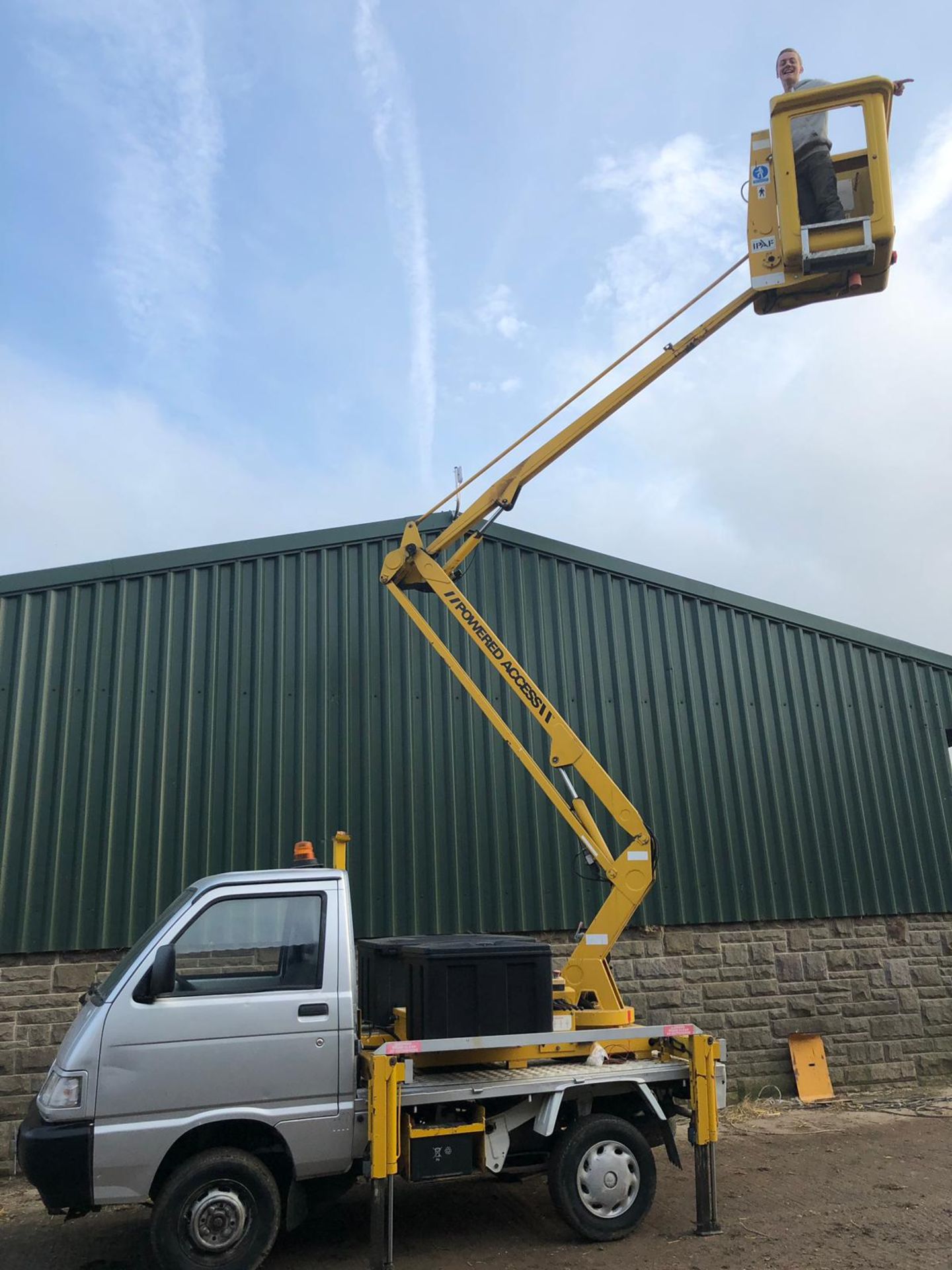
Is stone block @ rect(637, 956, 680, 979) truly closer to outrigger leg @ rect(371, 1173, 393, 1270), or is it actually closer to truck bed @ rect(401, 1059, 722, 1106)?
truck bed @ rect(401, 1059, 722, 1106)

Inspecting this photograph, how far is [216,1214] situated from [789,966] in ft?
23.0

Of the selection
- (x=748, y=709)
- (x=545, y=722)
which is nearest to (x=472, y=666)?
(x=545, y=722)

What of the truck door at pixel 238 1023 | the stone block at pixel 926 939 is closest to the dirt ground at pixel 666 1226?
the truck door at pixel 238 1023

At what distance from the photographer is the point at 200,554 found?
9875 millimetres

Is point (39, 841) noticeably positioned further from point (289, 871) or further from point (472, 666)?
point (472, 666)

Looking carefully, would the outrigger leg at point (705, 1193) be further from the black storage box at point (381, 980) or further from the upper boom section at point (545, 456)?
the upper boom section at point (545, 456)

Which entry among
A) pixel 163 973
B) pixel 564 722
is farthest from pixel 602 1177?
pixel 564 722

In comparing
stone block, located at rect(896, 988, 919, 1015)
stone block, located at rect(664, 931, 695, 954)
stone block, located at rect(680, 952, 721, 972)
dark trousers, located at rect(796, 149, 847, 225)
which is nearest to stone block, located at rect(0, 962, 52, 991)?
stone block, located at rect(664, 931, 695, 954)

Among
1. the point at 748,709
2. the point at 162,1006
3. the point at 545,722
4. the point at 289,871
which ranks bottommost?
the point at 162,1006

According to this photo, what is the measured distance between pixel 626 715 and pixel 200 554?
4.92m

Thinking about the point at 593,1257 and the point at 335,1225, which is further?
the point at 335,1225

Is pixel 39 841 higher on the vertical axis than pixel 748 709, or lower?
lower

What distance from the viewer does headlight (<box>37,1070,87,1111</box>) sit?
524cm

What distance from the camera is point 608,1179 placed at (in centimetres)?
605
